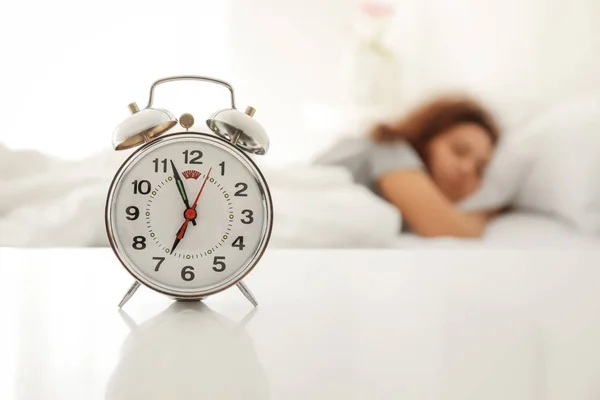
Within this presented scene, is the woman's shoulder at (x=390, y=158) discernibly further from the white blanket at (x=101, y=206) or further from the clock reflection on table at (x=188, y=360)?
the clock reflection on table at (x=188, y=360)

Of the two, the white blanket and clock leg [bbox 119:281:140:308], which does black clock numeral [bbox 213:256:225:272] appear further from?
the white blanket

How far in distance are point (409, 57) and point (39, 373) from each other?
61.6 inches

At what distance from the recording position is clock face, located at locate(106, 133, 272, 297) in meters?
0.71

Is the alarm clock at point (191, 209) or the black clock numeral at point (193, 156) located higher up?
the black clock numeral at point (193, 156)

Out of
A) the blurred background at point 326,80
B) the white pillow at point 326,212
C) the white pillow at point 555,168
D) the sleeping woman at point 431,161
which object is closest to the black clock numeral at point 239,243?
the white pillow at point 326,212

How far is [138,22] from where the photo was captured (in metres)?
1.85

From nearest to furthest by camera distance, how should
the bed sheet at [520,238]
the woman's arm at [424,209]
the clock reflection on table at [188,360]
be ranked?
the clock reflection on table at [188,360]
the bed sheet at [520,238]
the woman's arm at [424,209]

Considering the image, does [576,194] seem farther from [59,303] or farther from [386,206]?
[59,303]

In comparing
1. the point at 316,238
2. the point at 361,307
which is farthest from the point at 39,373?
the point at 316,238

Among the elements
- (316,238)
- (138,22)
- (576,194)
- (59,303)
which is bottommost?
(316,238)

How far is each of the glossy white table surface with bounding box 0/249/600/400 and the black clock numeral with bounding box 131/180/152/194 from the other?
13 centimetres

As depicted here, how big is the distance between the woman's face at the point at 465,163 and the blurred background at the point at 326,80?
0.04 m

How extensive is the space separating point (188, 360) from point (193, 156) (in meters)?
0.23

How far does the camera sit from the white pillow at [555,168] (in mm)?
1757
